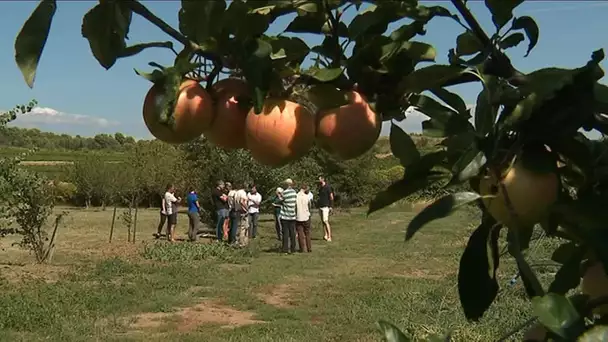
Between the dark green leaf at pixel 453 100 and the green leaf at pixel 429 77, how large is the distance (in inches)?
3.2

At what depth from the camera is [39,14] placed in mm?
856

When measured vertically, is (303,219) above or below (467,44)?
below

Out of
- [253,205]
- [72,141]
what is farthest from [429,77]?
[72,141]

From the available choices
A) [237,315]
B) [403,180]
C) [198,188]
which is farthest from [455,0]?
[198,188]

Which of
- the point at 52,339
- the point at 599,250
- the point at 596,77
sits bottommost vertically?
the point at 52,339

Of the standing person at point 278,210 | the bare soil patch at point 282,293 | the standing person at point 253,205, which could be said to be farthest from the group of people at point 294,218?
the bare soil patch at point 282,293

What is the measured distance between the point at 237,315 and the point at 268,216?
1458 centimetres

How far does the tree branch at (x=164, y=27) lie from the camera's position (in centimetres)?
87

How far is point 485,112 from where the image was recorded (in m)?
0.92

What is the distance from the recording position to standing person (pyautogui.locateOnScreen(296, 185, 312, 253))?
38.9 ft

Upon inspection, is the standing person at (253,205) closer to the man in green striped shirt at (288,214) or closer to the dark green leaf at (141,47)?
the man in green striped shirt at (288,214)

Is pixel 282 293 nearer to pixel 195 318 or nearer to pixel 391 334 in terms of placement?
pixel 195 318

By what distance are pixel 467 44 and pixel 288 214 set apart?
35.3 feet

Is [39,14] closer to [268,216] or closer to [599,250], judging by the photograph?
[599,250]
